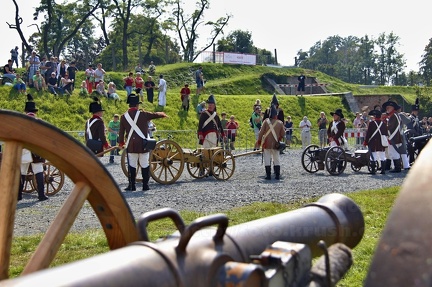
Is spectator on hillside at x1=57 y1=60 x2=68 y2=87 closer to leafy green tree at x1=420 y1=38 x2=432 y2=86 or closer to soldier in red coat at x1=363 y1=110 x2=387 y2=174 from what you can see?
soldier in red coat at x1=363 y1=110 x2=387 y2=174

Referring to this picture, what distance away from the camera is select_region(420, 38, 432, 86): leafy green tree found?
69.5 m

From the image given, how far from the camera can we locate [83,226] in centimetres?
733

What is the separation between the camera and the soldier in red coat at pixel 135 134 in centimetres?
1102

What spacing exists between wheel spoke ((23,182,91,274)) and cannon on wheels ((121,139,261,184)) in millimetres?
9163

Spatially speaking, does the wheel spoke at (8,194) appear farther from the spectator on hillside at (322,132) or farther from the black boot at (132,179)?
the spectator on hillside at (322,132)

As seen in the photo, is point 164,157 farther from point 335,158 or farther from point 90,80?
point 90,80

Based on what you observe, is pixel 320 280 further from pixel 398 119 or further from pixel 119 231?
pixel 398 119

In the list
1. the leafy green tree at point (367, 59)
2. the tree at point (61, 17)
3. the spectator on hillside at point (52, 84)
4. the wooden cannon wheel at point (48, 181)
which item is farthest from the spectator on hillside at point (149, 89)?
the leafy green tree at point (367, 59)

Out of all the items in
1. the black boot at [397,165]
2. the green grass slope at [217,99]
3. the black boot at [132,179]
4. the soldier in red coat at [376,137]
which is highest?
the green grass slope at [217,99]

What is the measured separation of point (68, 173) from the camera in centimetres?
283

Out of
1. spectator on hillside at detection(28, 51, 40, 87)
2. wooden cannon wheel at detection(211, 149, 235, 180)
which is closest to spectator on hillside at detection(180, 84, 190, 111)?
spectator on hillside at detection(28, 51, 40, 87)

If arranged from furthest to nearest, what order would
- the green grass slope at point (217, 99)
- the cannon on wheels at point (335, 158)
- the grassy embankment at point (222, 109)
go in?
the green grass slope at point (217, 99) → the cannon on wheels at point (335, 158) → the grassy embankment at point (222, 109)

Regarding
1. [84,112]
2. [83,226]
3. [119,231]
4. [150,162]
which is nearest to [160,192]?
[150,162]

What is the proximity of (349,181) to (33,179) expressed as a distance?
19.7 ft
